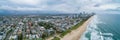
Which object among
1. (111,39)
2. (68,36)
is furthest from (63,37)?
(111,39)

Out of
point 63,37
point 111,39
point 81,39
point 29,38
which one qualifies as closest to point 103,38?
point 111,39

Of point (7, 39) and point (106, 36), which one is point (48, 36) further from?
point (106, 36)

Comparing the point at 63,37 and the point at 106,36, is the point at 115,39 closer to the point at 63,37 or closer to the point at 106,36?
the point at 106,36

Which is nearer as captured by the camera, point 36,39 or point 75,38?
point 36,39

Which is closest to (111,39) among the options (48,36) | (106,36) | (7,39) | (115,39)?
(115,39)

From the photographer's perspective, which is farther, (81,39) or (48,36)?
(48,36)

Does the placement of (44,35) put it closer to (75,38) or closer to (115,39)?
(75,38)

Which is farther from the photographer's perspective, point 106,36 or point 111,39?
point 106,36
